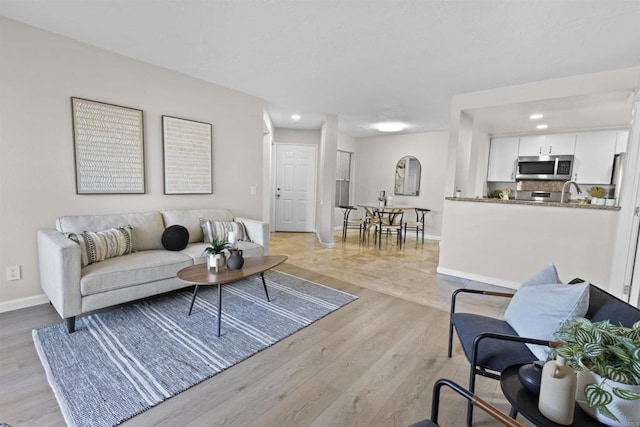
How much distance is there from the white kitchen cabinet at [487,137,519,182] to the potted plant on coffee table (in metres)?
5.42

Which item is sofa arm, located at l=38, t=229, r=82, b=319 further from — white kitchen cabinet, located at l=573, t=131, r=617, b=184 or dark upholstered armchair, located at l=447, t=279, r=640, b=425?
white kitchen cabinet, located at l=573, t=131, r=617, b=184

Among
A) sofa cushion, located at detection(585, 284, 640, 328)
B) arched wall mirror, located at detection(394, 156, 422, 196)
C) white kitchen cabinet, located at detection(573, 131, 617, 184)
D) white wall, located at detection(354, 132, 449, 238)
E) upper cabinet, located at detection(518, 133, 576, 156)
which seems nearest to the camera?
sofa cushion, located at detection(585, 284, 640, 328)

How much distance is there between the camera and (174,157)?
139 inches

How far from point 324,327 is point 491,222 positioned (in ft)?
8.33

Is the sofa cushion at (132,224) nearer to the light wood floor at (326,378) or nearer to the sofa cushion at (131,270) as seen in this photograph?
the sofa cushion at (131,270)

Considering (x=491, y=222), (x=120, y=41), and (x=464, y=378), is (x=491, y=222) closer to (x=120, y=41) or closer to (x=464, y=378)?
(x=464, y=378)

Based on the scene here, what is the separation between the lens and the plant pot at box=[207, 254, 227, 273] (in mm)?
2467

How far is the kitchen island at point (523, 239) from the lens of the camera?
9.87 ft

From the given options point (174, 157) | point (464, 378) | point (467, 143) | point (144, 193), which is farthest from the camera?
point (467, 143)

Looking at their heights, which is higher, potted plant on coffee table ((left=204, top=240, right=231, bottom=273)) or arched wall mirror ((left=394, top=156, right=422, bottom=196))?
arched wall mirror ((left=394, top=156, right=422, bottom=196))

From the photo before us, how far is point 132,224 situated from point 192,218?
624 millimetres

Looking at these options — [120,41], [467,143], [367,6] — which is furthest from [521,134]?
[120,41]

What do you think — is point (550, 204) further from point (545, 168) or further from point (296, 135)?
point (296, 135)

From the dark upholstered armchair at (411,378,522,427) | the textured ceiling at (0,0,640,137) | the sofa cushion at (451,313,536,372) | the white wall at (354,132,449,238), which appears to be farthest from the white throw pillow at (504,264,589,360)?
the white wall at (354,132,449,238)
